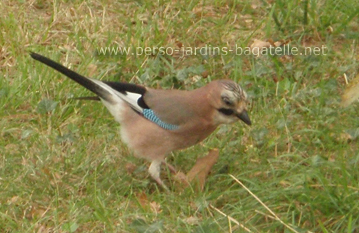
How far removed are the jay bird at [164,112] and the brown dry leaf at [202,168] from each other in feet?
0.38

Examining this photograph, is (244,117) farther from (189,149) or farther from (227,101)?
(189,149)

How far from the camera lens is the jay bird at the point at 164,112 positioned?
412cm

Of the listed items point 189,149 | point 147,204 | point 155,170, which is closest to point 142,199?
point 147,204

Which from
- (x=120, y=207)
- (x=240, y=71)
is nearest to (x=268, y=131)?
(x=240, y=71)

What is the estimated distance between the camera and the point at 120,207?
12.8ft

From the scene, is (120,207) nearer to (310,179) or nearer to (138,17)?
(310,179)

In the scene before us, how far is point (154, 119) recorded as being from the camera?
425 cm

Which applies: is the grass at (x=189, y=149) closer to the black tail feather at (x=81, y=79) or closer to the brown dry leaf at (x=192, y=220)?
the brown dry leaf at (x=192, y=220)

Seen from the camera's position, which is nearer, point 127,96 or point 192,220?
point 192,220

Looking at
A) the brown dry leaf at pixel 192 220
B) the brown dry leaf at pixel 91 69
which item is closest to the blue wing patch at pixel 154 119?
the brown dry leaf at pixel 192 220

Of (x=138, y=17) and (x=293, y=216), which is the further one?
(x=138, y=17)

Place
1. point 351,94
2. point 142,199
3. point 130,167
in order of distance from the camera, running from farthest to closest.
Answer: point 130,167 → point 142,199 → point 351,94

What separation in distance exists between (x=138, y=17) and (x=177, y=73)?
75 centimetres

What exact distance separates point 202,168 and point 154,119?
39cm
